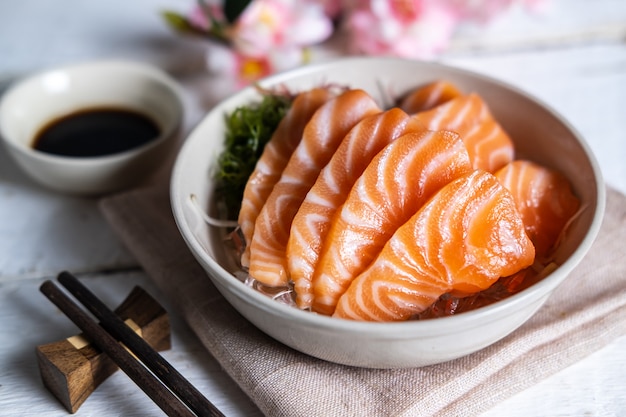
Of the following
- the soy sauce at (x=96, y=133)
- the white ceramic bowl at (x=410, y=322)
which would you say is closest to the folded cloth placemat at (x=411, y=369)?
the white ceramic bowl at (x=410, y=322)

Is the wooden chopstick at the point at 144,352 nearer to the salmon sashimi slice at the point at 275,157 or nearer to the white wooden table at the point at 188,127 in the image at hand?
the white wooden table at the point at 188,127

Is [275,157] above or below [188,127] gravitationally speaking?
above

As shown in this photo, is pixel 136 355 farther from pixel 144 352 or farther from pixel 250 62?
pixel 250 62

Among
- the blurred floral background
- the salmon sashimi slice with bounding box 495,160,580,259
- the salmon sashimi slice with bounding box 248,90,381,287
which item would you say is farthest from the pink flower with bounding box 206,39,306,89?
the salmon sashimi slice with bounding box 495,160,580,259

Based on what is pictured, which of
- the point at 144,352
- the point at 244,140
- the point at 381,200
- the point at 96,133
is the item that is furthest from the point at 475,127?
the point at 96,133

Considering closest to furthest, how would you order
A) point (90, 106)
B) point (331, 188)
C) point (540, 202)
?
point (331, 188) < point (540, 202) < point (90, 106)

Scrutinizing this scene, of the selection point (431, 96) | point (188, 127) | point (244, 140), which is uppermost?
point (431, 96)

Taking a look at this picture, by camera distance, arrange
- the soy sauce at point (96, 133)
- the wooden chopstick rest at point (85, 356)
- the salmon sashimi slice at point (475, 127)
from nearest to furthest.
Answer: the wooden chopstick rest at point (85, 356), the salmon sashimi slice at point (475, 127), the soy sauce at point (96, 133)

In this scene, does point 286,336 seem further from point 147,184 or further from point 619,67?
point 619,67
